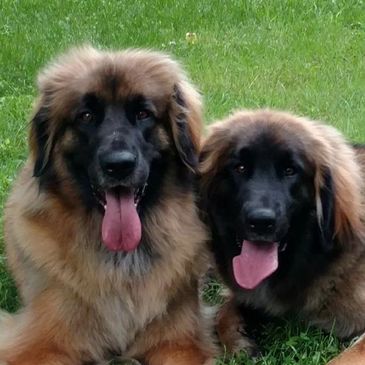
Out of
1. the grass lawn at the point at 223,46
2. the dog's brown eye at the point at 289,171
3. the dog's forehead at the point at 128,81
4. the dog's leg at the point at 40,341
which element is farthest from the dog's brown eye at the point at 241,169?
the grass lawn at the point at 223,46

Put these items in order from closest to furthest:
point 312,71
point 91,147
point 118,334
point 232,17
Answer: point 91,147 → point 118,334 → point 312,71 → point 232,17

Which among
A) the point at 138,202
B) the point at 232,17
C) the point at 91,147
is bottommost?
the point at 232,17

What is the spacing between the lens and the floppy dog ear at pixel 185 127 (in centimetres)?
448

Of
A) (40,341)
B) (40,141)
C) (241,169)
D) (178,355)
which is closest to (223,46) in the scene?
(241,169)

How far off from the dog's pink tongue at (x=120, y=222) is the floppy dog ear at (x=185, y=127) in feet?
1.24

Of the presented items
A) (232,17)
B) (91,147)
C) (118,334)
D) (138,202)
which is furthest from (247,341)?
(232,17)

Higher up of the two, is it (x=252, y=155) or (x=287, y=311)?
(x=252, y=155)

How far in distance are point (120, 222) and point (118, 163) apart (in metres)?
0.39

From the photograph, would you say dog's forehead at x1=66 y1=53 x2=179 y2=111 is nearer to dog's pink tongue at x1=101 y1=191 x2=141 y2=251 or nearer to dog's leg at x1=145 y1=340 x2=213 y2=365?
dog's pink tongue at x1=101 y1=191 x2=141 y2=251

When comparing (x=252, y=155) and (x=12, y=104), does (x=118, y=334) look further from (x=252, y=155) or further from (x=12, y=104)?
(x=12, y=104)

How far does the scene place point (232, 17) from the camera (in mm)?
11758

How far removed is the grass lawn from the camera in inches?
336

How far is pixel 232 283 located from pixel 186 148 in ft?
3.05

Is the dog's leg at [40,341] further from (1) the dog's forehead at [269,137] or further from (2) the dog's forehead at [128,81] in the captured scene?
(1) the dog's forehead at [269,137]
